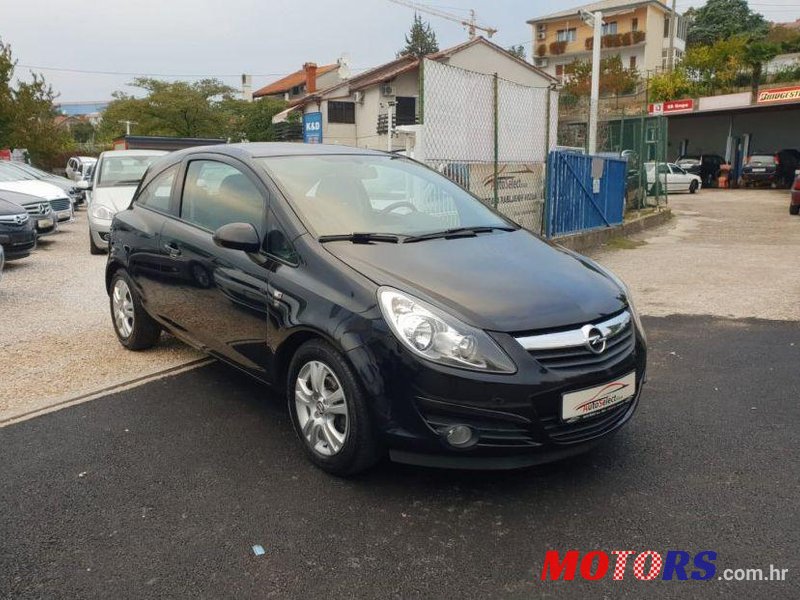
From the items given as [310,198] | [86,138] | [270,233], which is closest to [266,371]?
[270,233]

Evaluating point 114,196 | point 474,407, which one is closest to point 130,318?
A: point 474,407

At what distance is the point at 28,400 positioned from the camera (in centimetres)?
442

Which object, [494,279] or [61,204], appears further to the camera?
[61,204]

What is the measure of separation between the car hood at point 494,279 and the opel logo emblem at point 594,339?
50 mm

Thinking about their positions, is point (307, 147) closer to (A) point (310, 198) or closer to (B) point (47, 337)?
(A) point (310, 198)

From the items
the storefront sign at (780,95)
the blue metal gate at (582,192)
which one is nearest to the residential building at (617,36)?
the storefront sign at (780,95)

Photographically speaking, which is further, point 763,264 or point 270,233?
point 763,264

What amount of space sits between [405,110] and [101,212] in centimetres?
2769

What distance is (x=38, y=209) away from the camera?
1138cm

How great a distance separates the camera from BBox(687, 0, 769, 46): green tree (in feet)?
218

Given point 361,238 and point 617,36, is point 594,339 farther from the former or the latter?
point 617,36

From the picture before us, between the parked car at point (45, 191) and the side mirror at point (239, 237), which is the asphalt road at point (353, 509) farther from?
the parked car at point (45, 191)

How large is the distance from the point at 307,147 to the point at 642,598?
328cm
